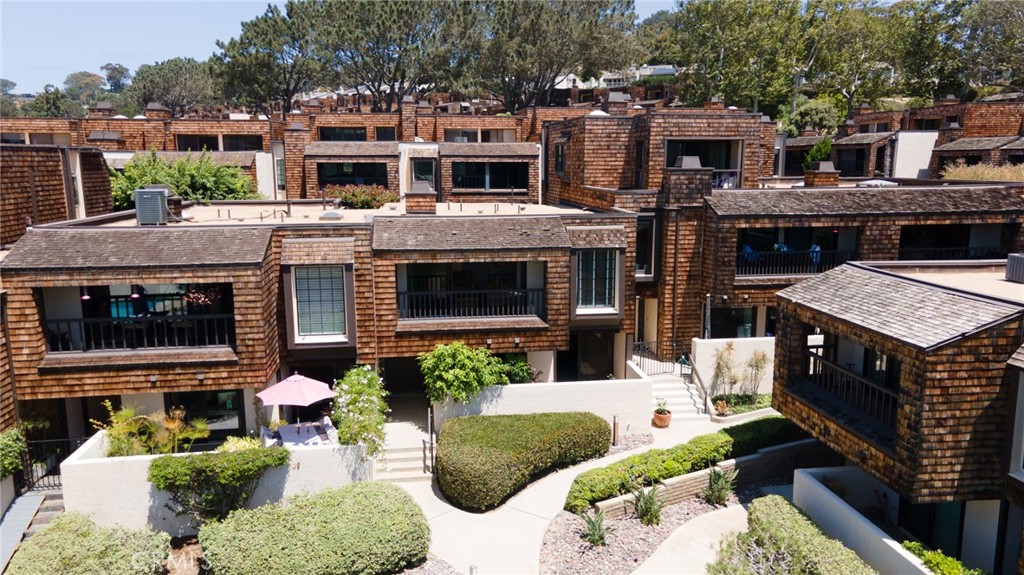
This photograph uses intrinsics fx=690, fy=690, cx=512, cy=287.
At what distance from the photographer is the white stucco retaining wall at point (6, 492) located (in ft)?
53.3

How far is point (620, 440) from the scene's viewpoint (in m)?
20.7

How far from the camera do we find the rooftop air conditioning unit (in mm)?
20078

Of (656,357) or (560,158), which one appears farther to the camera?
(560,158)

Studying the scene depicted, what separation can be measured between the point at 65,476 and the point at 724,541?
15.1m

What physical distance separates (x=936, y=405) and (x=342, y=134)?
44.6 meters

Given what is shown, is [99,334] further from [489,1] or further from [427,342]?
[489,1]

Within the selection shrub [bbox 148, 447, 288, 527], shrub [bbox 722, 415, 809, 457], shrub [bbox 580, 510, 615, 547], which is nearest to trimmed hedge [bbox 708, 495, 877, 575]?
shrub [bbox 580, 510, 615, 547]

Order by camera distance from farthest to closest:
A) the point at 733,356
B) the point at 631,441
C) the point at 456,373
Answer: the point at 733,356
the point at 631,441
the point at 456,373

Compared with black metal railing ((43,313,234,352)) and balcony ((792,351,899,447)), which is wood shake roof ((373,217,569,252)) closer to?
black metal railing ((43,313,234,352))

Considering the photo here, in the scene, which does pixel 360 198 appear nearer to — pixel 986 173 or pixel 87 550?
pixel 87 550

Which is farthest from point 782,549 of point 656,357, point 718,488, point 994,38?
point 994,38

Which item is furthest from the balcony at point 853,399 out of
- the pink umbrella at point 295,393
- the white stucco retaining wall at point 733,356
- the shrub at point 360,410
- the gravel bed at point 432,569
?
the pink umbrella at point 295,393

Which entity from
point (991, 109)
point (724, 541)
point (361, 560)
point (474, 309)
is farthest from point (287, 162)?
point (991, 109)

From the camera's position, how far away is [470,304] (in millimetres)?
21531
